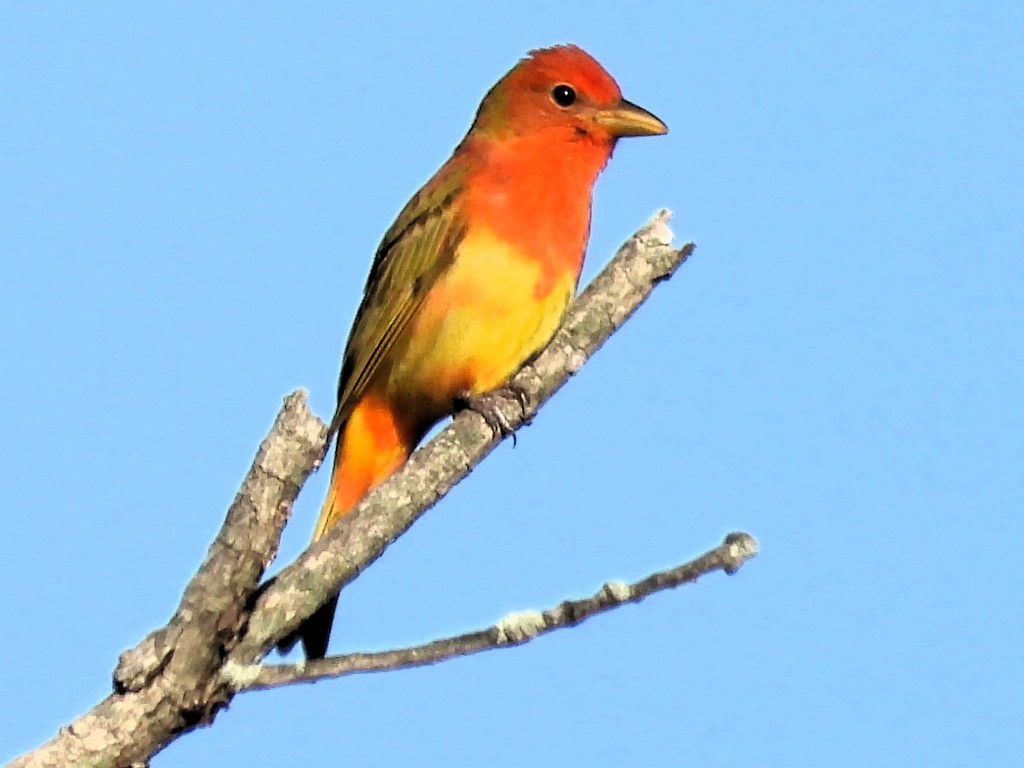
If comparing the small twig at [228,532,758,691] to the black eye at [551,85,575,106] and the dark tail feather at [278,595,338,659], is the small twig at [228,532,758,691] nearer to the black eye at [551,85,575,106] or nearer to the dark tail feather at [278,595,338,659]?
the dark tail feather at [278,595,338,659]

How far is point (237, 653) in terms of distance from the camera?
3.95 meters

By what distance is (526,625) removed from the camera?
3.79m

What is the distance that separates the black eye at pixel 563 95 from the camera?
693cm

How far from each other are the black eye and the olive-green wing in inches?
25.1

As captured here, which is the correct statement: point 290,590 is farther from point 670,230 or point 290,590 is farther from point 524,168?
point 524,168

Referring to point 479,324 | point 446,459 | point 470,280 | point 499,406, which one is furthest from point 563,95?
point 446,459

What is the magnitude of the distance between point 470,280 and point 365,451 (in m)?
0.88

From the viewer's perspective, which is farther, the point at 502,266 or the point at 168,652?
the point at 502,266

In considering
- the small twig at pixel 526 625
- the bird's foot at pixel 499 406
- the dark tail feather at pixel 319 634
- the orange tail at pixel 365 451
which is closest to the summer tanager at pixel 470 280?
the orange tail at pixel 365 451

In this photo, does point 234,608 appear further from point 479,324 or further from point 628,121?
point 628,121

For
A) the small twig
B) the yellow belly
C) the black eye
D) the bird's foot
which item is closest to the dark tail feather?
the bird's foot

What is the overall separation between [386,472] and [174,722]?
2.60m

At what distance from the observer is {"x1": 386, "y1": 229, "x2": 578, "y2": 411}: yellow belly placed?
6.18m

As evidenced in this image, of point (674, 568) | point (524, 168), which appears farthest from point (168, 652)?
point (524, 168)
